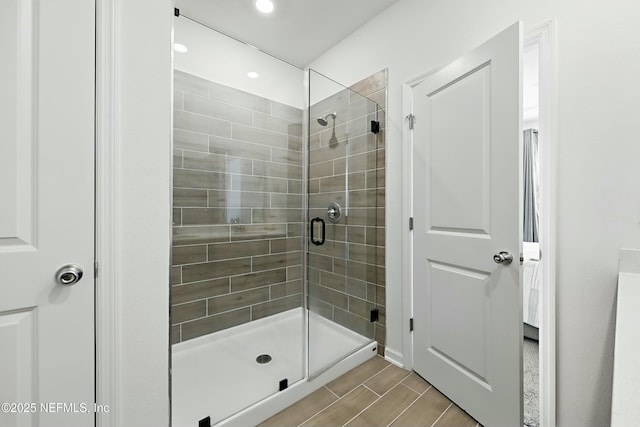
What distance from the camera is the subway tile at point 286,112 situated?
2648 millimetres

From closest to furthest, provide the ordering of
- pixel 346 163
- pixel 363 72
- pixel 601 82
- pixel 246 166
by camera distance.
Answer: pixel 601 82
pixel 346 163
pixel 363 72
pixel 246 166

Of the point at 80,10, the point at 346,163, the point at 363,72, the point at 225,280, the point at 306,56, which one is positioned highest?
the point at 306,56

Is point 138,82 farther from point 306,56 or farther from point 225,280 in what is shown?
point 306,56

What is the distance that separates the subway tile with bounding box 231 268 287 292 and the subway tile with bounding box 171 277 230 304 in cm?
8

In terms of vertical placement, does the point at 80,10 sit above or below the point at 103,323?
above

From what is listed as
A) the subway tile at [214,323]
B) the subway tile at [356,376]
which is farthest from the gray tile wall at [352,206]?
the subway tile at [214,323]

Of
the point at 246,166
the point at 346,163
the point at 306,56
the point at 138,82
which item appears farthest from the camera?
the point at 306,56

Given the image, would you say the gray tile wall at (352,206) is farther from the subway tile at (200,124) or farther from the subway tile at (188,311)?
the subway tile at (188,311)

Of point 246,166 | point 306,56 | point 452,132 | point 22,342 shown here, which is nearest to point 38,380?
point 22,342

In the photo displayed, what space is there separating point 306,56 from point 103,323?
265 centimetres

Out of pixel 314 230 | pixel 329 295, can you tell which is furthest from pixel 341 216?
pixel 329 295

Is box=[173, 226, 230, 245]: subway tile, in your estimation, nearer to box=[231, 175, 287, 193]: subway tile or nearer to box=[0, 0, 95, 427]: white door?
box=[231, 175, 287, 193]: subway tile

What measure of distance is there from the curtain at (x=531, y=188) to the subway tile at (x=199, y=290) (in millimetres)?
4244

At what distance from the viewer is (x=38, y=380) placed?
0.95 m
